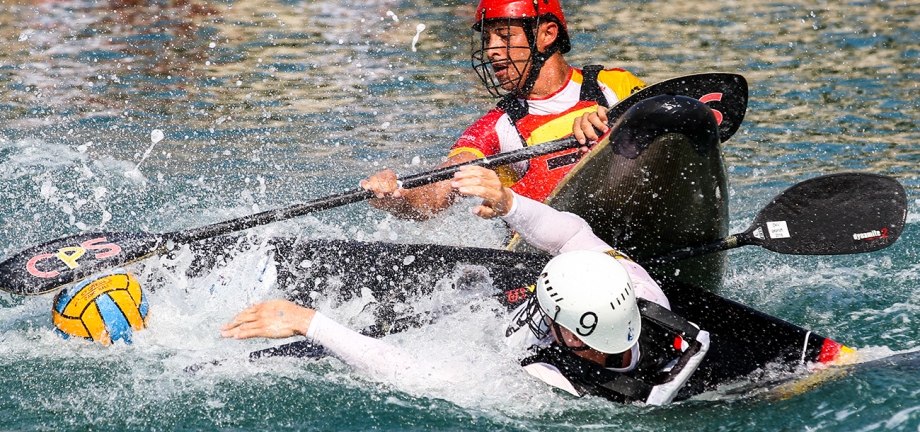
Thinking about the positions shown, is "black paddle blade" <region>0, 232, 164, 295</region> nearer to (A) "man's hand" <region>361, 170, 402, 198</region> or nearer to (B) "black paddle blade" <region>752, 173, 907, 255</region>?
(A) "man's hand" <region>361, 170, 402, 198</region>

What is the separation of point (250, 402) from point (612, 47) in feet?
30.1

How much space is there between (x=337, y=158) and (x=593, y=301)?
5.38m

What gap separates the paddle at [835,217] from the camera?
5.23 meters

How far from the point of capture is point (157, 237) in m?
5.02

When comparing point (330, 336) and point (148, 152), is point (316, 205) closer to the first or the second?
point (330, 336)

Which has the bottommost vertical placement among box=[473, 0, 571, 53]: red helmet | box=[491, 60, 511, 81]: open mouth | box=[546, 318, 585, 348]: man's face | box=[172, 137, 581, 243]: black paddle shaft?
box=[546, 318, 585, 348]: man's face

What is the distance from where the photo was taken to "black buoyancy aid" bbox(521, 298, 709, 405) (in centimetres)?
388

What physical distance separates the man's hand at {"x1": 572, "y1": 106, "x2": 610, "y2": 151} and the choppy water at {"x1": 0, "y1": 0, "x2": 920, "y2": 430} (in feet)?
3.57

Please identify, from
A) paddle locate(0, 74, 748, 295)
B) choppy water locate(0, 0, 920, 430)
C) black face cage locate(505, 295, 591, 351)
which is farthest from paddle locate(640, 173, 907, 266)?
black face cage locate(505, 295, 591, 351)

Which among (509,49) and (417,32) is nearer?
(509,49)

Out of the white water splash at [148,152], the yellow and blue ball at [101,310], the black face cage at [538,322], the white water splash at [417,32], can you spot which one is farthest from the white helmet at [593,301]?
the white water splash at [417,32]

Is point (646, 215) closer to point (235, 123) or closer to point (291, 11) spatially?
point (235, 123)

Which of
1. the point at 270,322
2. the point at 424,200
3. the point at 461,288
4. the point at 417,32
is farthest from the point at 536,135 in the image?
the point at 417,32

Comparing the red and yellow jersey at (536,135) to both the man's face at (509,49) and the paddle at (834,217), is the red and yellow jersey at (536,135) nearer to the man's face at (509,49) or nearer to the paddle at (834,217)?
the man's face at (509,49)
